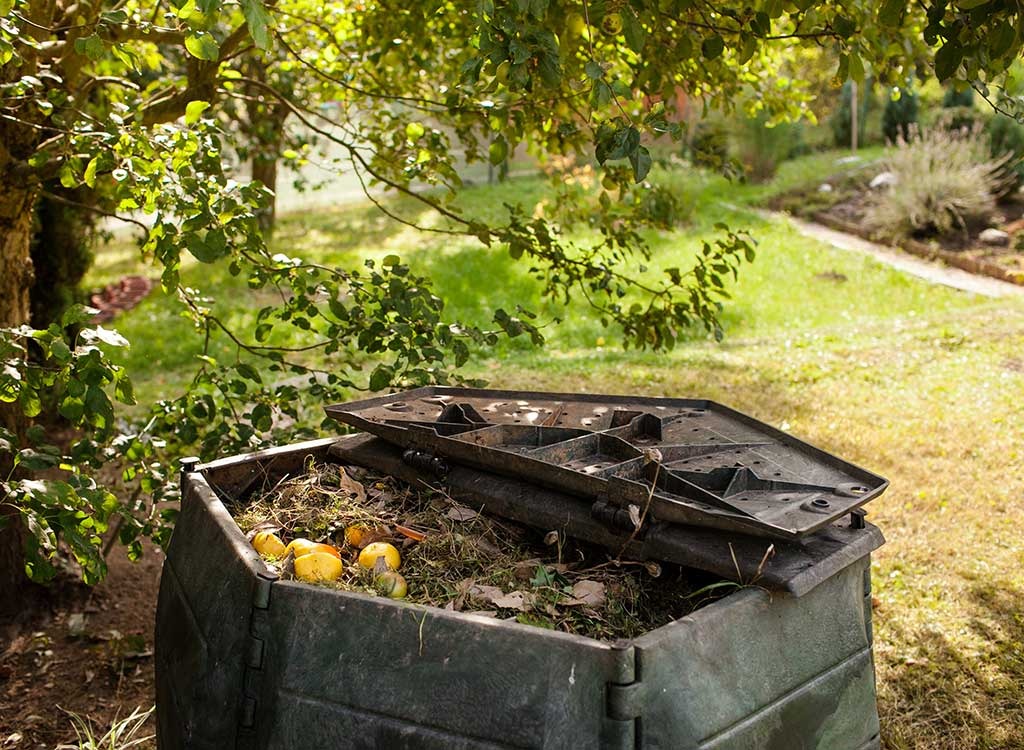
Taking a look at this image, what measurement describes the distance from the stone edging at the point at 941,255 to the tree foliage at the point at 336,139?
7250 mm

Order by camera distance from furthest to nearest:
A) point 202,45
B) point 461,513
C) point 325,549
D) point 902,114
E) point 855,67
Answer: point 902,114 < point 855,67 < point 202,45 < point 461,513 < point 325,549

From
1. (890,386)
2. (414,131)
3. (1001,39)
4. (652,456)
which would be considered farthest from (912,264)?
(652,456)

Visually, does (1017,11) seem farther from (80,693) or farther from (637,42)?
(80,693)

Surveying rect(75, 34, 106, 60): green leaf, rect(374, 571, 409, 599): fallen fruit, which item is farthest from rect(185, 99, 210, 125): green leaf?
rect(374, 571, 409, 599): fallen fruit

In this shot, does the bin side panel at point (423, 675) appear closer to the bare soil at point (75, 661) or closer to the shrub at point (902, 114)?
the bare soil at point (75, 661)

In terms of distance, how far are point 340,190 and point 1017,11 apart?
63.5 feet

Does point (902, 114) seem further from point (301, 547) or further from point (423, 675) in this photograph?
point (423, 675)

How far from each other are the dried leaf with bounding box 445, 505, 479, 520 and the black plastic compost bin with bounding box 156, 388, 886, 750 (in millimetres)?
50

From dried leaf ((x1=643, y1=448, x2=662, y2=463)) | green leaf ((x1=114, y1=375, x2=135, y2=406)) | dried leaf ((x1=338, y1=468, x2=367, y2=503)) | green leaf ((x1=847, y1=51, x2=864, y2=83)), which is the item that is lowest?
dried leaf ((x1=338, y1=468, x2=367, y2=503))

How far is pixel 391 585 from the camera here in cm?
265

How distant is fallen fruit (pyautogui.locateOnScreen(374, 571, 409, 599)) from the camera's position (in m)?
2.62

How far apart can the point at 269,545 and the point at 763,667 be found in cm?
136

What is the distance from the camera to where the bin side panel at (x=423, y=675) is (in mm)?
2066

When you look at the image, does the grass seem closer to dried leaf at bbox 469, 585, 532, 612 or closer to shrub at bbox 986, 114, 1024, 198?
dried leaf at bbox 469, 585, 532, 612
